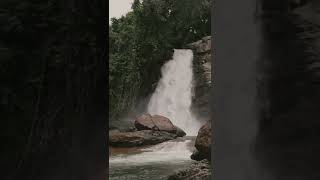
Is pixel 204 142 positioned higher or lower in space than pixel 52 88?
lower

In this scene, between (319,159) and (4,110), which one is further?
(4,110)

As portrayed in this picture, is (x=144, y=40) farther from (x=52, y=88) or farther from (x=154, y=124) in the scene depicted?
(x=52, y=88)

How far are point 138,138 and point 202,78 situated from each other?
635cm

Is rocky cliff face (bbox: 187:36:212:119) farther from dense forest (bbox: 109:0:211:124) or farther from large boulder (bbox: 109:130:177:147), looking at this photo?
large boulder (bbox: 109:130:177:147)

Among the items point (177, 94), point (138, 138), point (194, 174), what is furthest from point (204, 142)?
point (177, 94)

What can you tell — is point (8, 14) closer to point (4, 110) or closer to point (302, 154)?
point (4, 110)

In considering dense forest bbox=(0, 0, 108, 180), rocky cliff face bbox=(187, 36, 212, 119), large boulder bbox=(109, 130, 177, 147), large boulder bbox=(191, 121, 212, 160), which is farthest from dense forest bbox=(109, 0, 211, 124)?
dense forest bbox=(0, 0, 108, 180)

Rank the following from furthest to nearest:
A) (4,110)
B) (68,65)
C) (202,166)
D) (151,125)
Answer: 1. (151,125)
2. (202,166)
3. (68,65)
4. (4,110)

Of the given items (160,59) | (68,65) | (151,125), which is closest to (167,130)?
(151,125)

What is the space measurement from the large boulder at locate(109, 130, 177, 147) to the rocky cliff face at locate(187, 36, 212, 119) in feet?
16.4

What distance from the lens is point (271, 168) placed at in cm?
232

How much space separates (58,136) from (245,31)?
140 cm

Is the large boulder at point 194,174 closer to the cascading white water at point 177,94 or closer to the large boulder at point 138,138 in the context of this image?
the large boulder at point 138,138

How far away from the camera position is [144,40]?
30.6 metres
